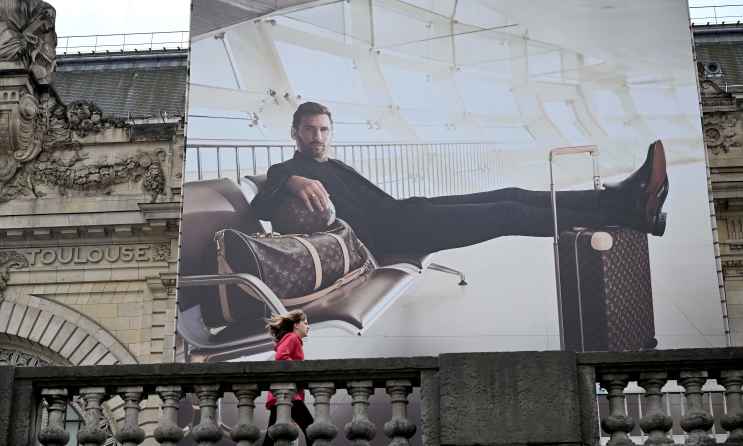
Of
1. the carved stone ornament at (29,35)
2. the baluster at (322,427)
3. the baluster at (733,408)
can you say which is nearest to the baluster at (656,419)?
the baluster at (733,408)

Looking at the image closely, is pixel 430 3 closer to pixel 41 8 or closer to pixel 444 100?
pixel 444 100

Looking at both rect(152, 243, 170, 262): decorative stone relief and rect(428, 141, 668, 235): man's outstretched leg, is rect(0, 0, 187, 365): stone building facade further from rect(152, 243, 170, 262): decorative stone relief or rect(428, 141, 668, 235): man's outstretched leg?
rect(428, 141, 668, 235): man's outstretched leg

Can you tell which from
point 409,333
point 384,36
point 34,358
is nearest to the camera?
point 409,333

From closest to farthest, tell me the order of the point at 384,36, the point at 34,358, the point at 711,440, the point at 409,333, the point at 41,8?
1. the point at 711,440
2. the point at 409,333
3. the point at 384,36
4. the point at 34,358
5. the point at 41,8

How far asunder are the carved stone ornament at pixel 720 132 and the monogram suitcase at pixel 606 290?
462 cm

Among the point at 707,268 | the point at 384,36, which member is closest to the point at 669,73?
the point at 707,268

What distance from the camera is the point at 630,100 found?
20.5 m

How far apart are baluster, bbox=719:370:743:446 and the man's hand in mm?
12528

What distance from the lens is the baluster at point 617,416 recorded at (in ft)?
25.9

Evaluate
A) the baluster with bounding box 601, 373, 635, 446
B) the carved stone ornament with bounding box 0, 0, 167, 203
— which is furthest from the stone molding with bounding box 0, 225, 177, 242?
the baluster with bounding box 601, 373, 635, 446

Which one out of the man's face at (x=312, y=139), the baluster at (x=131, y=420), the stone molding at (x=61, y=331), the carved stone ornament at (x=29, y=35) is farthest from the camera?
the carved stone ornament at (x=29, y=35)

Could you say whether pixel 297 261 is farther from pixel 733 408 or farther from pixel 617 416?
pixel 733 408

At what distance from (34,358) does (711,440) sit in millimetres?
17086

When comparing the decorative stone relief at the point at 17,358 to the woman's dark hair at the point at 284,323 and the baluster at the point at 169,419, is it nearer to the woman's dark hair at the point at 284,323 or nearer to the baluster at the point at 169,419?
the woman's dark hair at the point at 284,323
